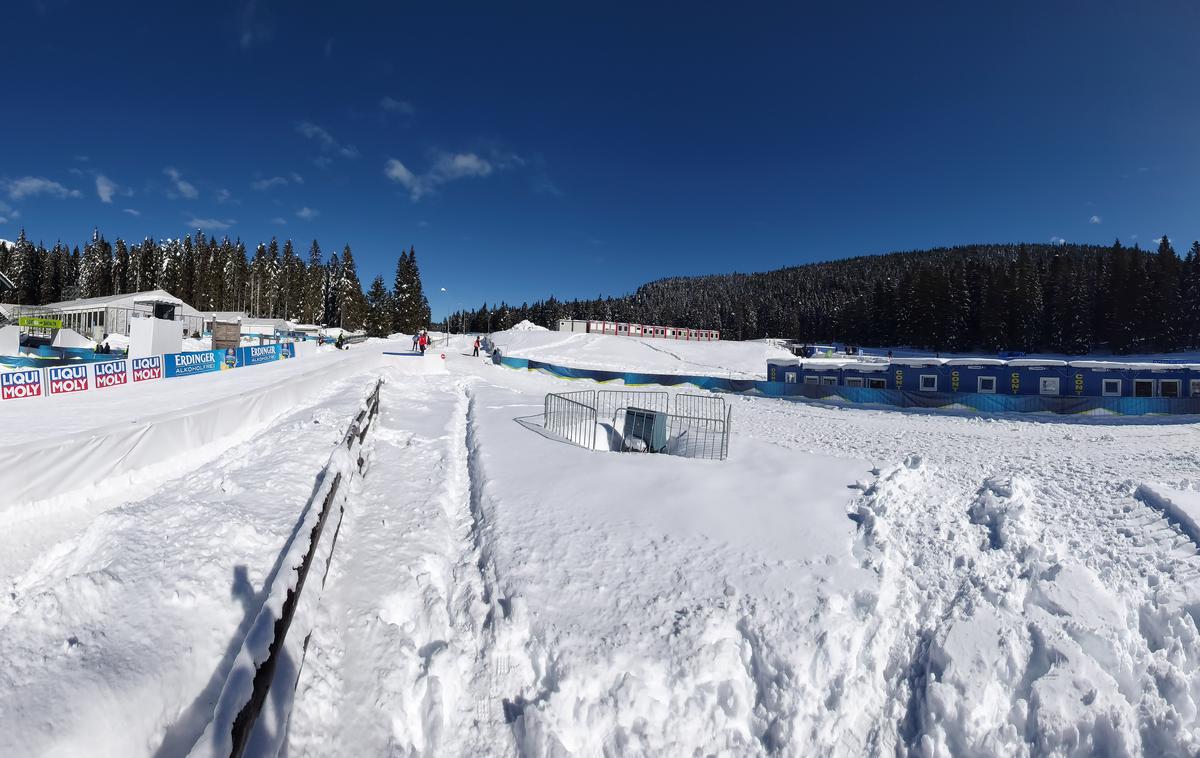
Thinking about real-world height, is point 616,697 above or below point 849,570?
below

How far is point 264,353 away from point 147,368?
12.2m

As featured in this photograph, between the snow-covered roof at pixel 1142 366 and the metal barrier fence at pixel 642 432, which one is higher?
the snow-covered roof at pixel 1142 366

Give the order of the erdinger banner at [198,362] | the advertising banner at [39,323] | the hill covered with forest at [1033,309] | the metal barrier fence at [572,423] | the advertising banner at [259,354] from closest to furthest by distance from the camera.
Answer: the metal barrier fence at [572,423] → the erdinger banner at [198,362] → the advertising banner at [259,354] → the advertising banner at [39,323] → the hill covered with forest at [1033,309]

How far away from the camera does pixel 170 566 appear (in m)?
4.86

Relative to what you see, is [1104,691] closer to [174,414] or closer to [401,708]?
[401,708]

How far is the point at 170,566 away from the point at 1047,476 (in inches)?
566

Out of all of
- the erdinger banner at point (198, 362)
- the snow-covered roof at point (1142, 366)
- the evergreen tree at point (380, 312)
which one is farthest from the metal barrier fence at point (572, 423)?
the evergreen tree at point (380, 312)

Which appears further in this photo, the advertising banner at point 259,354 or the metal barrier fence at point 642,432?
the advertising banner at point 259,354

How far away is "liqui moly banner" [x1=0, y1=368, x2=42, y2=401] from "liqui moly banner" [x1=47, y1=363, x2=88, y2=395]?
517 millimetres

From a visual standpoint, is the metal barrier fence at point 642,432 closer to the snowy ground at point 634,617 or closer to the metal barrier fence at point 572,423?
the metal barrier fence at point 572,423

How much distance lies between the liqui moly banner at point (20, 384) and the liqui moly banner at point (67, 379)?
0.52 metres

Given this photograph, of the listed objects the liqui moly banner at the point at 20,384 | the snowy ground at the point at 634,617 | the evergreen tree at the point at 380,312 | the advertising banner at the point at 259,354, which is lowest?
the snowy ground at the point at 634,617

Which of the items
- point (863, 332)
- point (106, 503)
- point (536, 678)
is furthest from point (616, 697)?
Answer: point (863, 332)

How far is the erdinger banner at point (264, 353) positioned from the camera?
31.1 meters
